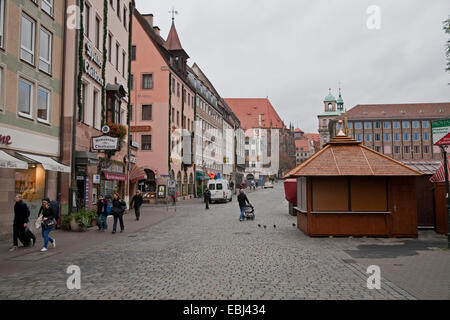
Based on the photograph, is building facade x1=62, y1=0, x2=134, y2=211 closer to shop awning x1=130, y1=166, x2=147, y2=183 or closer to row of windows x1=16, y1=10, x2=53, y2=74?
shop awning x1=130, y1=166, x2=147, y2=183

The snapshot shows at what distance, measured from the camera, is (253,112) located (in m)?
128

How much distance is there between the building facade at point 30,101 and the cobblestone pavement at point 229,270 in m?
4.48

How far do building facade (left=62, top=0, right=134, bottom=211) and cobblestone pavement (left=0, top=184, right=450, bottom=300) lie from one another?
7.01 m

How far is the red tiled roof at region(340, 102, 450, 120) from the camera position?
103750 mm

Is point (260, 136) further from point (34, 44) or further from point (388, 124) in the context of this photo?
point (34, 44)

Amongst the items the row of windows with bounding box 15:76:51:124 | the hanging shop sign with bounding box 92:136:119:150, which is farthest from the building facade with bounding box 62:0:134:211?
the row of windows with bounding box 15:76:51:124

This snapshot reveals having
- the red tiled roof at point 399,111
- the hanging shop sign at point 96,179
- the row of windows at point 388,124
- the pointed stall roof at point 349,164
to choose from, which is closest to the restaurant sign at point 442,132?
the pointed stall roof at point 349,164

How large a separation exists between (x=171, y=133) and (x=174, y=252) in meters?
30.3

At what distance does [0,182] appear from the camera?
14.5 meters

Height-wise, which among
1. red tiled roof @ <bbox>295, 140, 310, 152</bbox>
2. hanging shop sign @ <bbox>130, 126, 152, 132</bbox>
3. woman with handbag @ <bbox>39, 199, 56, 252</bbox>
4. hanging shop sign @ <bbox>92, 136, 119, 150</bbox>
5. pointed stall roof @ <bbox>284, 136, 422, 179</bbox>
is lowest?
woman with handbag @ <bbox>39, 199, 56, 252</bbox>

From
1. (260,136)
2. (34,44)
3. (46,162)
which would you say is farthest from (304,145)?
(46,162)

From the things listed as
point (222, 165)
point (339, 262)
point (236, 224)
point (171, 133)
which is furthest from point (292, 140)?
point (339, 262)

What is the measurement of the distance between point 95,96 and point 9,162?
10870mm
